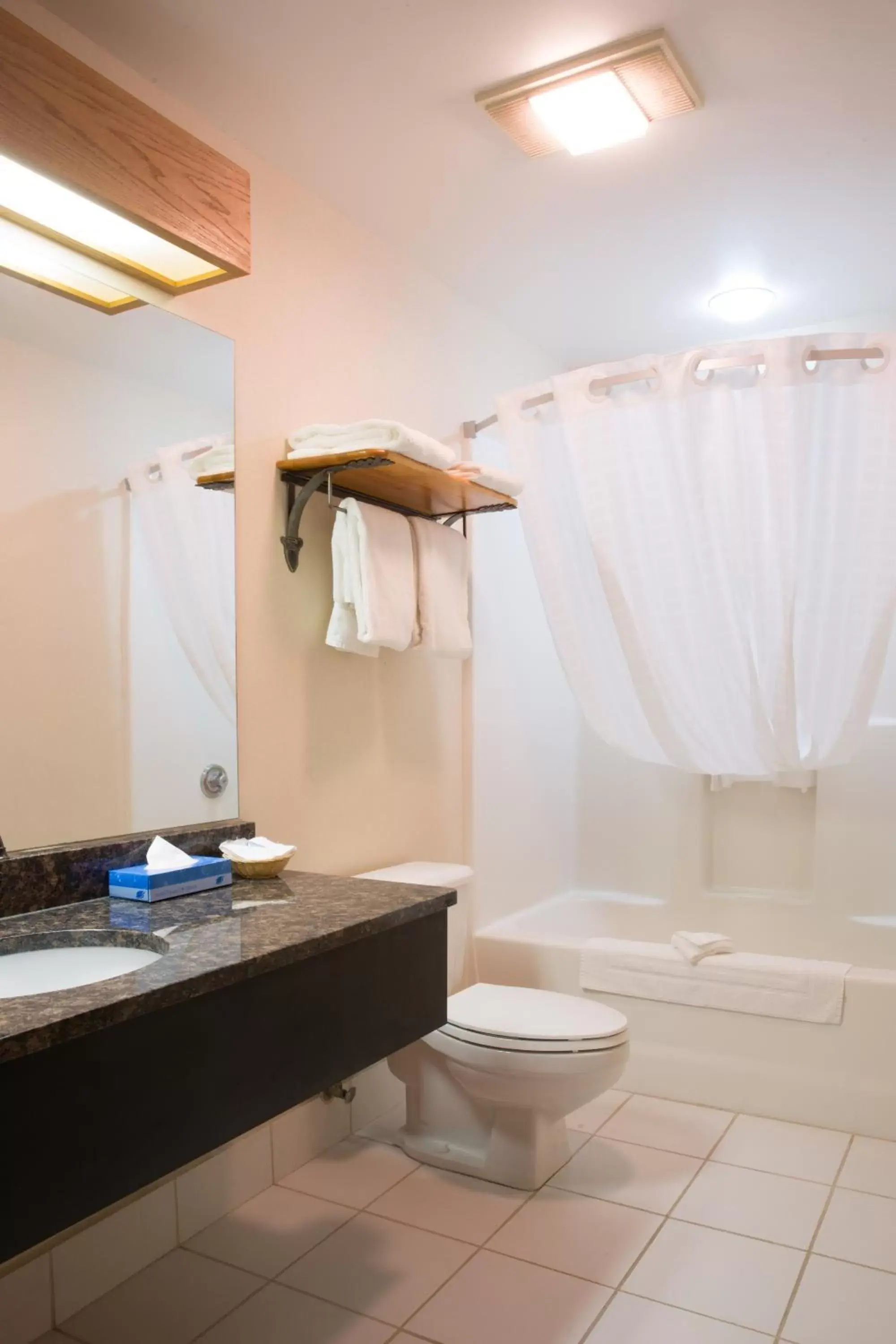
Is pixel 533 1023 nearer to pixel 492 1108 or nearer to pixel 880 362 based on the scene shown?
pixel 492 1108

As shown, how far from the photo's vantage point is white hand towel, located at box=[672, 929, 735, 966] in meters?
2.71

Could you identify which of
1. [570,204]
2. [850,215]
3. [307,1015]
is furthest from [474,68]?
[307,1015]

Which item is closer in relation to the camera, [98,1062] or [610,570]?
[98,1062]

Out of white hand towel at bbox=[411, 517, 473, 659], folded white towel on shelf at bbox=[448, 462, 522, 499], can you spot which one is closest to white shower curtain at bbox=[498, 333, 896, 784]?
folded white towel on shelf at bbox=[448, 462, 522, 499]

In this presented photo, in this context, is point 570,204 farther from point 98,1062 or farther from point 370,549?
point 98,1062

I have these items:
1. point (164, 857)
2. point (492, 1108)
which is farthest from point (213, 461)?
point (492, 1108)

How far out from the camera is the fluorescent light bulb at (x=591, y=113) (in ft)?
6.68

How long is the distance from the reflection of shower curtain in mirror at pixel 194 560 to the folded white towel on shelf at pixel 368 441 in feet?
0.80

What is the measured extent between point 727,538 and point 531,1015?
132 cm

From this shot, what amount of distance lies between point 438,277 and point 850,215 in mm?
1128

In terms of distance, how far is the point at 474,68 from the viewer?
198 centimetres

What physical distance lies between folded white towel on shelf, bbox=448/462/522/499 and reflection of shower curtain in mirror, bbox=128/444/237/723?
1.92 ft

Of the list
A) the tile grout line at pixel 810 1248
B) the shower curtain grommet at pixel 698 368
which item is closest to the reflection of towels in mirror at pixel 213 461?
the shower curtain grommet at pixel 698 368

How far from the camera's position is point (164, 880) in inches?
69.3
